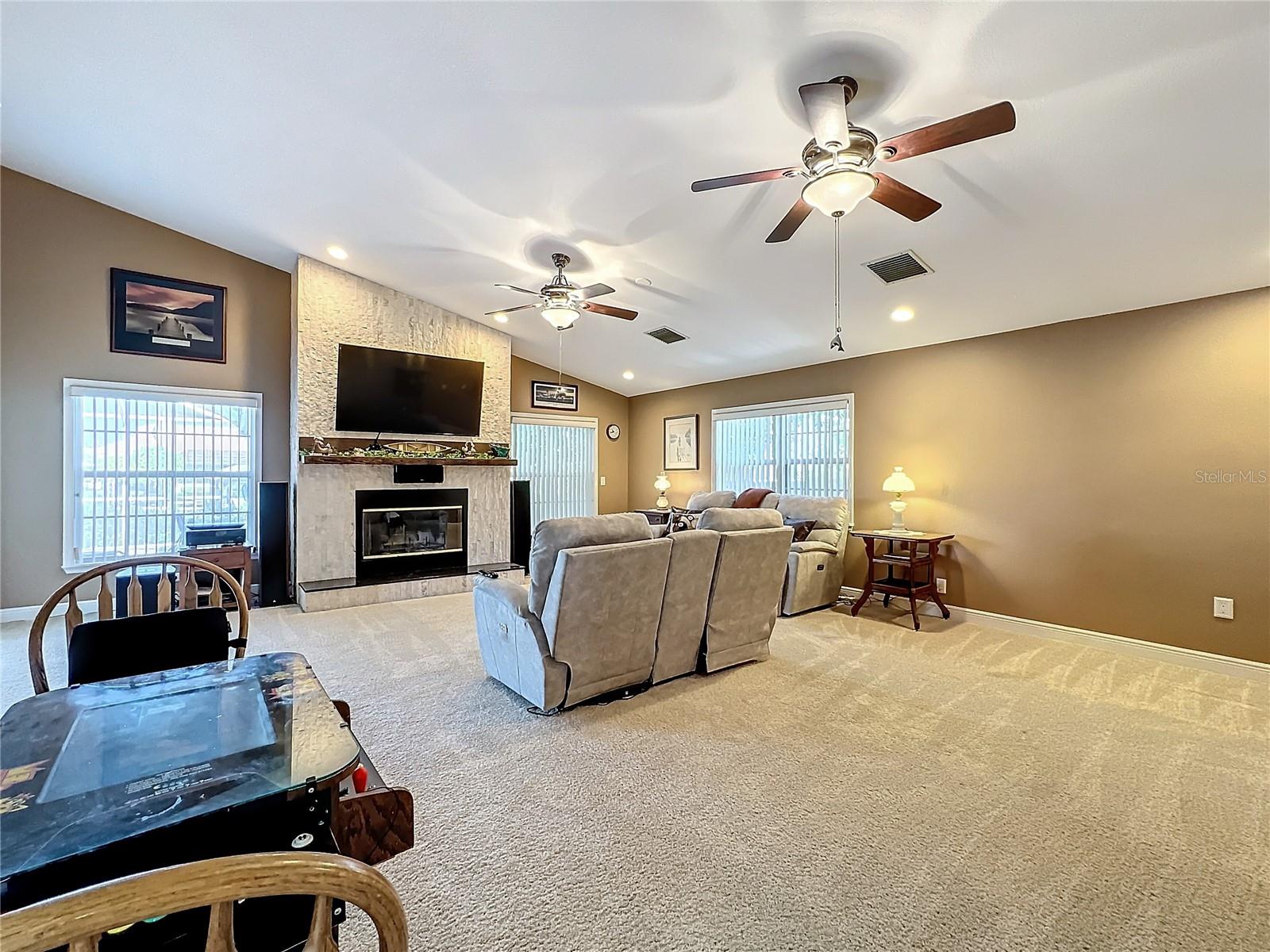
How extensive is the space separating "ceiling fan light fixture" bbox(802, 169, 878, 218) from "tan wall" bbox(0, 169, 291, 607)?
608cm

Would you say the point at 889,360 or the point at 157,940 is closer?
the point at 157,940

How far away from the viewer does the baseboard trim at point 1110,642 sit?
12.1 ft

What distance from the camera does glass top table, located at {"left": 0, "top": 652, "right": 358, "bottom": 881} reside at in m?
0.92

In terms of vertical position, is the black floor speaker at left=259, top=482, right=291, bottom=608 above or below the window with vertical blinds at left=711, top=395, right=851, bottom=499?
below

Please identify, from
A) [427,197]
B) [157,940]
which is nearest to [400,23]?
[427,197]

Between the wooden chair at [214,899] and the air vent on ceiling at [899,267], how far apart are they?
14.2ft

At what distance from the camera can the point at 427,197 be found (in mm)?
4027

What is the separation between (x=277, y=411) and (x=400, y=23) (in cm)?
463

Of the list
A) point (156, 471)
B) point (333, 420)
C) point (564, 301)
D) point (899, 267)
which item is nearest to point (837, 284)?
point (899, 267)

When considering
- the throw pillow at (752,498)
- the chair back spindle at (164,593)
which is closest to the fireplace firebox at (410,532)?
the throw pillow at (752,498)

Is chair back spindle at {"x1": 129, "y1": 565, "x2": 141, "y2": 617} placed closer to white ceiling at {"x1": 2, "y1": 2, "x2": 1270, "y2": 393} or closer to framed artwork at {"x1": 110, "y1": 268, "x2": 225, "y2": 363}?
white ceiling at {"x1": 2, "y1": 2, "x2": 1270, "y2": 393}

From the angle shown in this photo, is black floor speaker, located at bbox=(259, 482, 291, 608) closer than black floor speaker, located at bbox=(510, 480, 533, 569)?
Yes

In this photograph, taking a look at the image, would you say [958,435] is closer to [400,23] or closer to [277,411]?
[400,23]

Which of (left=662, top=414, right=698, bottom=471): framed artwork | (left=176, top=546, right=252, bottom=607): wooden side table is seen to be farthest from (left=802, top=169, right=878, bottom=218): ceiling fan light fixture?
(left=662, top=414, right=698, bottom=471): framed artwork
